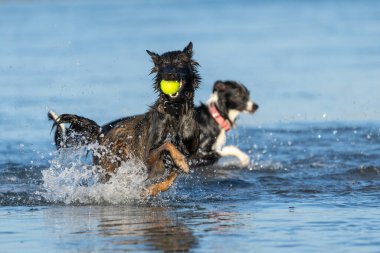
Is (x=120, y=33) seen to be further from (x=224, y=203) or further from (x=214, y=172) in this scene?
(x=224, y=203)

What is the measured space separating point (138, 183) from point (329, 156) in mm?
4648

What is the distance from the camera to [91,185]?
36.3 feet

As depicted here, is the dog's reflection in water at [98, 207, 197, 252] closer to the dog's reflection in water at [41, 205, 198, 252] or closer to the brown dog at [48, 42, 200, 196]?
the dog's reflection in water at [41, 205, 198, 252]

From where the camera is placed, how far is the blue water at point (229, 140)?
28.6ft

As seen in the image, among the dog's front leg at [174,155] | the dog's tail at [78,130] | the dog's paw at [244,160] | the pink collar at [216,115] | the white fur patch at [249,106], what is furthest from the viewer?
the white fur patch at [249,106]

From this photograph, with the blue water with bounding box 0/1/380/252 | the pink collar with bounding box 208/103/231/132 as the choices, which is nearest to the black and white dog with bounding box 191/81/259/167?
the pink collar with bounding box 208/103/231/132

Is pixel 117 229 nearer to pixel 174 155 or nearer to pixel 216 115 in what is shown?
pixel 174 155

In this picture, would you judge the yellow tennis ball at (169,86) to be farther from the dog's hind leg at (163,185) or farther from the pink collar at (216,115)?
the pink collar at (216,115)

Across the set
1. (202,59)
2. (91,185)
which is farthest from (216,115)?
(202,59)

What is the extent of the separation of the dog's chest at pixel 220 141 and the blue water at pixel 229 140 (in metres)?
0.31

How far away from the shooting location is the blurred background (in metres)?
18.8

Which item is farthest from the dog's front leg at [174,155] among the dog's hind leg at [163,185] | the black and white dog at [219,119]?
the black and white dog at [219,119]

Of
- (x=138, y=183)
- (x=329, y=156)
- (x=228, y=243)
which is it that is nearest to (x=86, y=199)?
(x=138, y=183)

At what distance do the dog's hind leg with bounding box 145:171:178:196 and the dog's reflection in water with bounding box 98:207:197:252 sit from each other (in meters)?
0.26
